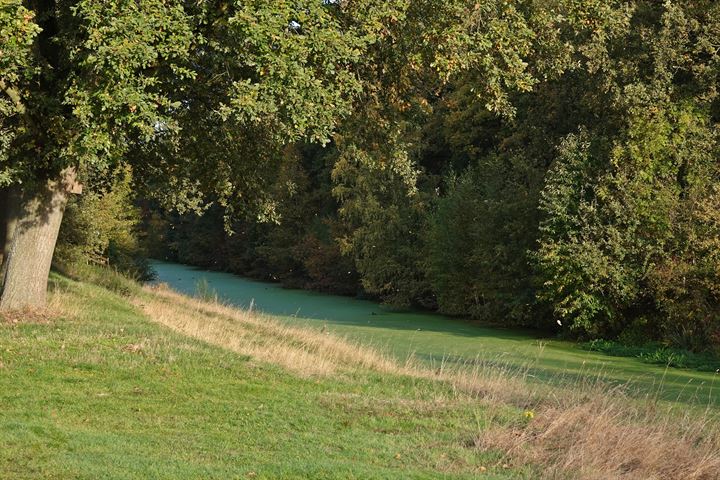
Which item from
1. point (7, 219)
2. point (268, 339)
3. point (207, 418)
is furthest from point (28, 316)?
point (207, 418)

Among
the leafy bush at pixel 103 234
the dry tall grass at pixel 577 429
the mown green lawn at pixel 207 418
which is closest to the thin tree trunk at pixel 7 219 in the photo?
the leafy bush at pixel 103 234

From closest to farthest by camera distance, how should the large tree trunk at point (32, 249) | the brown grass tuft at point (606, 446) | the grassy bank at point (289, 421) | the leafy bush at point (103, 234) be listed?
the grassy bank at point (289, 421) → the brown grass tuft at point (606, 446) → the large tree trunk at point (32, 249) → the leafy bush at point (103, 234)

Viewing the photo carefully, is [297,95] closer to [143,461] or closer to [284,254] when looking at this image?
[143,461]

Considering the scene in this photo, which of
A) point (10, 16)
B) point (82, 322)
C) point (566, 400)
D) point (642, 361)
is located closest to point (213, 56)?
point (10, 16)

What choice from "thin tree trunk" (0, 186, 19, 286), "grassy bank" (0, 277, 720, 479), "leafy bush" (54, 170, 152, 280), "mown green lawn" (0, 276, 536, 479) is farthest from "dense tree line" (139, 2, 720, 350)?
"leafy bush" (54, 170, 152, 280)

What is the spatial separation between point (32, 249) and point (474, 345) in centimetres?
1156

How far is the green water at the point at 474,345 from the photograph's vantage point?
683 inches

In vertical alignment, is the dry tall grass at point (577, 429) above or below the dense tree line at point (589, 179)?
below

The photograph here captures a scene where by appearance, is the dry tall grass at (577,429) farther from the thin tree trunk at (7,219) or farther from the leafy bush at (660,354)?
the leafy bush at (660,354)

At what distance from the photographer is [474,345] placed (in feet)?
77.4

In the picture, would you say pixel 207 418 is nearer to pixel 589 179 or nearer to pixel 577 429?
pixel 577 429

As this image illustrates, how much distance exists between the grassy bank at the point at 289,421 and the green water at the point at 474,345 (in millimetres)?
3860

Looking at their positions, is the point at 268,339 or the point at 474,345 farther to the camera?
the point at 474,345

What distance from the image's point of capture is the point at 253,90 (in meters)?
13.4
